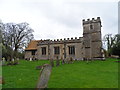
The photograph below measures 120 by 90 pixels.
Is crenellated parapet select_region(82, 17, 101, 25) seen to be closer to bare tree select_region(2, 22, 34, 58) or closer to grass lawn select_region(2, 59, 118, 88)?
bare tree select_region(2, 22, 34, 58)

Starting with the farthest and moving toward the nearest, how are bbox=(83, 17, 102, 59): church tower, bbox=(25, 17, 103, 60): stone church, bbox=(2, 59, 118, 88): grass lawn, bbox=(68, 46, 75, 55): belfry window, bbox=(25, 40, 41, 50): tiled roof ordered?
1. bbox=(25, 40, 41, 50): tiled roof
2. bbox=(83, 17, 102, 59): church tower
3. bbox=(68, 46, 75, 55): belfry window
4. bbox=(25, 17, 103, 60): stone church
5. bbox=(2, 59, 118, 88): grass lawn

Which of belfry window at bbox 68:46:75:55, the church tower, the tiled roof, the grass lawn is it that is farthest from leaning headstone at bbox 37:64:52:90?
the tiled roof

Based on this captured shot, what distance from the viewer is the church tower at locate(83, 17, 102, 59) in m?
38.8

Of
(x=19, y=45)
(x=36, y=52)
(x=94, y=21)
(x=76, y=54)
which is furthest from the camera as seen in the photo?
(x=19, y=45)

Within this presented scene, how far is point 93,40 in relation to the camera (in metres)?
39.6

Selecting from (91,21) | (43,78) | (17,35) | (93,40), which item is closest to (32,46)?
(17,35)

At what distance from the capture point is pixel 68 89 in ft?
23.5

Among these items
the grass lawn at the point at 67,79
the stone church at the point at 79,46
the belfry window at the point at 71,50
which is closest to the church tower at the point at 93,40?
the stone church at the point at 79,46

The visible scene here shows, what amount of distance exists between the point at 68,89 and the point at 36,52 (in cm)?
3664

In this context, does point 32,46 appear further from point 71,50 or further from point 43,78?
point 43,78

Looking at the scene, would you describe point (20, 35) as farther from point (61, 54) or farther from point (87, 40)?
point (87, 40)

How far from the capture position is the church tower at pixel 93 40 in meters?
38.8

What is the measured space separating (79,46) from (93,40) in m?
4.72

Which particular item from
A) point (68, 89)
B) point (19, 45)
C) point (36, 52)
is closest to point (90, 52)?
point (36, 52)
